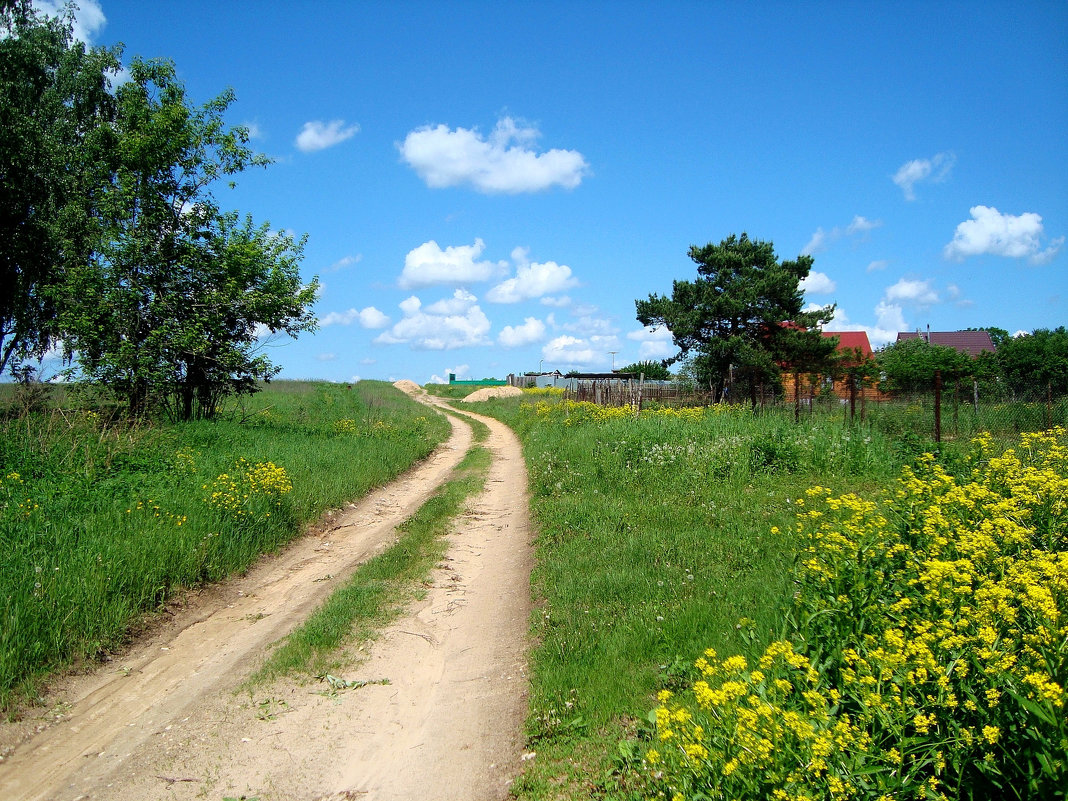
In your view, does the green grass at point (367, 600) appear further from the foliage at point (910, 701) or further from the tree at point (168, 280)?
the tree at point (168, 280)

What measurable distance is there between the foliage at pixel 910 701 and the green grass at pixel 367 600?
3037 millimetres

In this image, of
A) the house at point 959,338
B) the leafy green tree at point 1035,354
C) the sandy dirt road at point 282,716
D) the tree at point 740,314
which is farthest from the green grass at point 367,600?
the house at point 959,338

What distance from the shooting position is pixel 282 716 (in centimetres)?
460

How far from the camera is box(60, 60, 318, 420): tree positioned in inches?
538

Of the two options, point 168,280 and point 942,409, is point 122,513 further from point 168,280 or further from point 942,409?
point 942,409

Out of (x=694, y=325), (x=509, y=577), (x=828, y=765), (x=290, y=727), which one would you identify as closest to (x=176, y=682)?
(x=290, y=727)

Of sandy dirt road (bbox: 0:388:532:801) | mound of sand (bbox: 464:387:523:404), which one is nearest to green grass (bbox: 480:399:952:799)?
sandy dirt road (bbox: 0:388:532:801)

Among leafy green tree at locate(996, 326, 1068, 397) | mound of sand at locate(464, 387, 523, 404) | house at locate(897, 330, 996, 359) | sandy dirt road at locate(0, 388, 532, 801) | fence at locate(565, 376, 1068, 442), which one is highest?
house at locate(897, 330, 996, 359)

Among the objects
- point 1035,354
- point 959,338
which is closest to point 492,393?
point 1035,354

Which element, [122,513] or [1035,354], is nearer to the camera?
[122,513]

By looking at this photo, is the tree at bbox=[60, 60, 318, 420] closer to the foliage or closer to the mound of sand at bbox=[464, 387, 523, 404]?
the foliage

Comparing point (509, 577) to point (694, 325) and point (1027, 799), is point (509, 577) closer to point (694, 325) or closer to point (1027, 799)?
point (1027, 799)

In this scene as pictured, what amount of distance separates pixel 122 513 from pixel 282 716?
3.94 meters

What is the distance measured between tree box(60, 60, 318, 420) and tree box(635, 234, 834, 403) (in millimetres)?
18780
